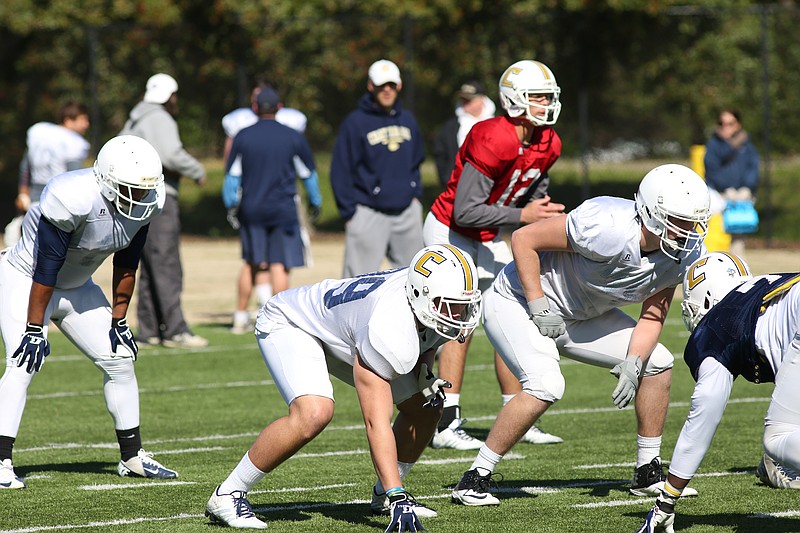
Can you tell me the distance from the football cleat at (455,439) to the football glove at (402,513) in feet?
7.35

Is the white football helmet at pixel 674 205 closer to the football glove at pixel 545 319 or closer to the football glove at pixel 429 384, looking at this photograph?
the football glove at pixel 545 319

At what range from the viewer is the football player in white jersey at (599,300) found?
517 cm

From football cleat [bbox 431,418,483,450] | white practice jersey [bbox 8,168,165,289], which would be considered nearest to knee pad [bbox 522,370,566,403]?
football cleat [bbox 431,418,483,450]

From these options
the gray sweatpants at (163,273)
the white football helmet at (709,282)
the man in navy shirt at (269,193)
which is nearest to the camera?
the white football helmet at (709,282)

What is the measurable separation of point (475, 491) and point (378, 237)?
442 cm

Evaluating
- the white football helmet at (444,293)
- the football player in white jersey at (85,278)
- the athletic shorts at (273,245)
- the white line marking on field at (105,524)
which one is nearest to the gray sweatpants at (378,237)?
the athletic shorts at (273,245)

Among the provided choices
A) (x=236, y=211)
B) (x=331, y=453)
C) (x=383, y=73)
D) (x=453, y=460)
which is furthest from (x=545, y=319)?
(x=236, y=211)

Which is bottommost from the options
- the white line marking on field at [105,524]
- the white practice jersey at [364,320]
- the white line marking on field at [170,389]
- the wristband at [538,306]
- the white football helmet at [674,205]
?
the white line marking on field at [170,389]

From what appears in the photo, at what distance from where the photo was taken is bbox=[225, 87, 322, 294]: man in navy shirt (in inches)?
426

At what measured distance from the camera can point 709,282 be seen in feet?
16.3

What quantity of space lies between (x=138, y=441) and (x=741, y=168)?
9926 mm

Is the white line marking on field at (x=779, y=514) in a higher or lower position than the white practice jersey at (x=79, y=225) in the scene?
lower

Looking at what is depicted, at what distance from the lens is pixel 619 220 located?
208 inches

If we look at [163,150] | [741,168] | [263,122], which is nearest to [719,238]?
[741,168]
